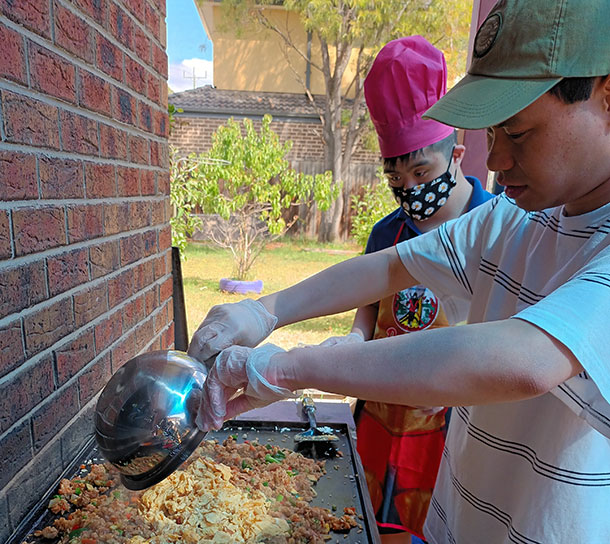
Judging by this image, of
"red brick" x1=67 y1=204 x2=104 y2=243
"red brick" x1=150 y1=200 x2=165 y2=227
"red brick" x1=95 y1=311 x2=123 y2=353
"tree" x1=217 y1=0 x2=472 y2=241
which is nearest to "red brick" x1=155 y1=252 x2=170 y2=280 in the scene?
"red brick" x1=150 y1=200 x2=165 y2=227

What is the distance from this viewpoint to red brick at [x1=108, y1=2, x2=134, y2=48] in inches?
49.4

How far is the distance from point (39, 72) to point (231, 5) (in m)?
10.7

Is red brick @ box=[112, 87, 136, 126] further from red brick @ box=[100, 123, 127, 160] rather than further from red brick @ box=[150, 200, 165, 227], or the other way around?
red brick @ box=[150, 200, 165, 227]

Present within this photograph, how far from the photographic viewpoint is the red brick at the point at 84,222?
1.08 metres

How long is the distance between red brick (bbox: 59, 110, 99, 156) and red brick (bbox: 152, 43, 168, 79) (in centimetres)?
56

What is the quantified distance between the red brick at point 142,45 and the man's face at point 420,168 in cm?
91

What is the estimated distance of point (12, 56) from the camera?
0.84 m

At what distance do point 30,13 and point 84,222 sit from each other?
445mm

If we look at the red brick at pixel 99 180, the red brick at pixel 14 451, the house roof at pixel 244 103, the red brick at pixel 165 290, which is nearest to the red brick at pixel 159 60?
the red brick at pixel 99 180

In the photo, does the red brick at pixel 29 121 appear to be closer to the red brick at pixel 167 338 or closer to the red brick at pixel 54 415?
the red brick at pixel 54 415

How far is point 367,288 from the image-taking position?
123cm

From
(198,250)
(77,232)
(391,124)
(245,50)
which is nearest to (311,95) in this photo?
(245,50)

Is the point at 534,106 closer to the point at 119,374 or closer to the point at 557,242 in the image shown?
the point at 557,242

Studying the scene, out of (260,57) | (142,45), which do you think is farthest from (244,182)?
(260,57)
